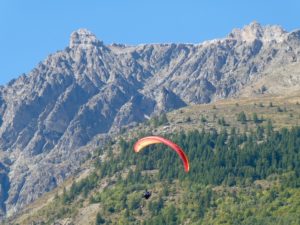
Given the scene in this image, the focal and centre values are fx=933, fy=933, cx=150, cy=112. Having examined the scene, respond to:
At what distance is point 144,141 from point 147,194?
26.8 ft

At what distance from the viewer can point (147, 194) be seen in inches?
5645

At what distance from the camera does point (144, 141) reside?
14375 centimetres
